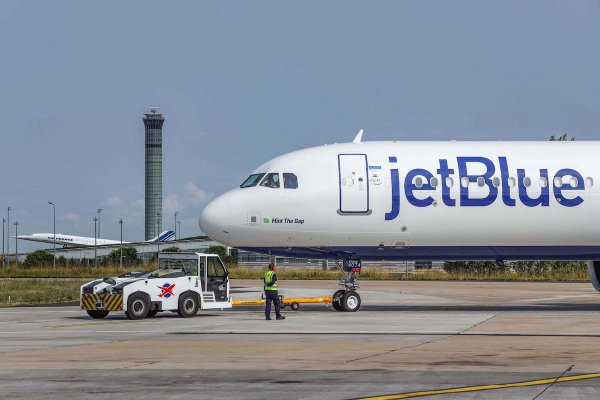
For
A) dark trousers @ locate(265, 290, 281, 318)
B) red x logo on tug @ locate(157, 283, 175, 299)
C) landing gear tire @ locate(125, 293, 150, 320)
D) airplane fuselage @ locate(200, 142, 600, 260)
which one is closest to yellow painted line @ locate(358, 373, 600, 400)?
dark trousers @ locate(265, 290, 281, 318)

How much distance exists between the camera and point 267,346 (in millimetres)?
23562

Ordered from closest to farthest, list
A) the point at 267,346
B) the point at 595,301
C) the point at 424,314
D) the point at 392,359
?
the point at 392,359
the point at 267,346
the point at 424,314
the point at 595,301

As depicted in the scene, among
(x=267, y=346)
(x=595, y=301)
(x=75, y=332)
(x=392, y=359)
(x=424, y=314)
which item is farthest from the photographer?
(x=595, y=301)

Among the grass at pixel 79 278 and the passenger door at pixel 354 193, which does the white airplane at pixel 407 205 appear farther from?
the grass at pixel 79 278

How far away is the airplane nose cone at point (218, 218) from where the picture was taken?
35.5 meters

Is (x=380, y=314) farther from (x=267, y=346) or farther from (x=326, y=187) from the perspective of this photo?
(x=267, y=346)

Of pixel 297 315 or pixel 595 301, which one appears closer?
A: pixel 297 315

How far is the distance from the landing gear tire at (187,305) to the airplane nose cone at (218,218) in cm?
230

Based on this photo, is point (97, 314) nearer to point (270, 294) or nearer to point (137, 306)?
point (137, 306)

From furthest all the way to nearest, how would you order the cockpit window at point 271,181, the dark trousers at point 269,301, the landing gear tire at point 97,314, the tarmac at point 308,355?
the cockpit window at point 271,181
the landing gear tire at point 97,314
the dark trousers at point 269,301
the tarmac at point 308,355

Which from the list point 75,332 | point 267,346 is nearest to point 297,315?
point 75,332

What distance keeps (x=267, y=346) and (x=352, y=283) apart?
515 inches

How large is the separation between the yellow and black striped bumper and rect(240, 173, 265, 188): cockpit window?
6328 millimetres

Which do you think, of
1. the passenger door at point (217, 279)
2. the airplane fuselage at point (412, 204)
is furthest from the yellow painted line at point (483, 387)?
the passenger door at point (217, 279)
